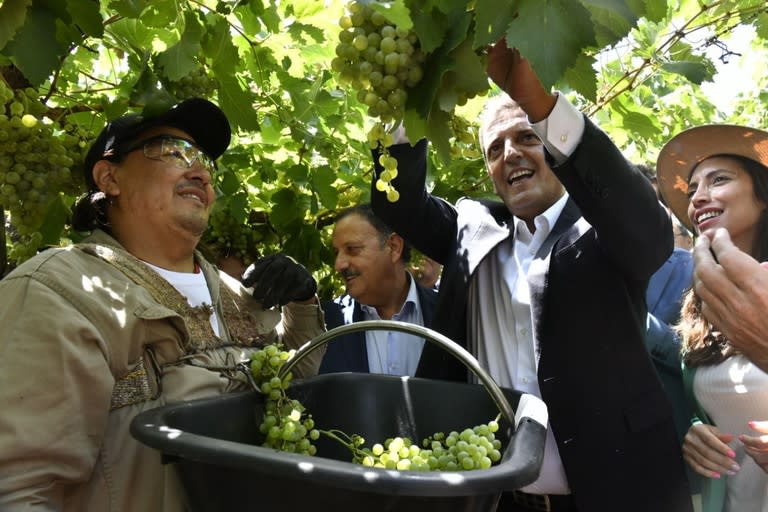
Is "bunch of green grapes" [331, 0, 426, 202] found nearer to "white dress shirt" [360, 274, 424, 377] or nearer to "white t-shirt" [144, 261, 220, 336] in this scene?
"white t-shirt" [144, 261, 220, 336]

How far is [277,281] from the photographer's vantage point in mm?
2199

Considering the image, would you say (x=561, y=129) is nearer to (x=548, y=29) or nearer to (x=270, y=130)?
(x=548, y=29)

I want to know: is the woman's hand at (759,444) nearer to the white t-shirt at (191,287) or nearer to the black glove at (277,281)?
the black glove at (277,281)

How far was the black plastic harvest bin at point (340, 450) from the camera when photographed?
828 millimetres

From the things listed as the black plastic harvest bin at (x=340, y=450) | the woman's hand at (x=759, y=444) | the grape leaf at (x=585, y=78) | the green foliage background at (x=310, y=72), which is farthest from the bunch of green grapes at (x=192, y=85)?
the woman's hand at (x=759, y=444)

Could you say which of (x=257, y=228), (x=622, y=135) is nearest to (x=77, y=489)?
(x=257, y=228)

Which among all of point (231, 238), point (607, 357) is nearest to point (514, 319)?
point (607, 357)

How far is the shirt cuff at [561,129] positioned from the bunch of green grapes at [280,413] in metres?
0.86

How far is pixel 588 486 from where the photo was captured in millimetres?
1908

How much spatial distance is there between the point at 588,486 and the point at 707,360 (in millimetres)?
754

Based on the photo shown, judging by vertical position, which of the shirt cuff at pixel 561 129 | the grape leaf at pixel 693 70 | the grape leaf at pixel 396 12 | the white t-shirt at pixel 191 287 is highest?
the grape leaf at pixel 693 70

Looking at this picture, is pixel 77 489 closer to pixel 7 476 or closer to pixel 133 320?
pixel 7 476

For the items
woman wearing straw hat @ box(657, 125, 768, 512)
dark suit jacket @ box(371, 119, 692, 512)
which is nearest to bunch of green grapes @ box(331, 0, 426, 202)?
dark suit jacket @ box(371, 119, 692, 512)

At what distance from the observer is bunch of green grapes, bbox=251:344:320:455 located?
52.3 inches
